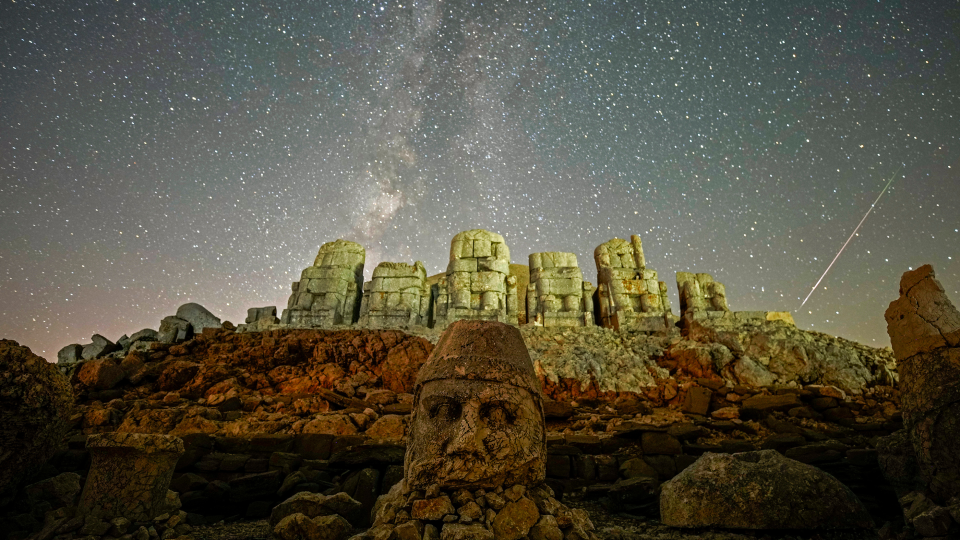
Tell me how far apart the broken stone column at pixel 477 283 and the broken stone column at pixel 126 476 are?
11160 millimetres

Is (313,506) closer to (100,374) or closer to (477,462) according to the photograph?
(477,462)

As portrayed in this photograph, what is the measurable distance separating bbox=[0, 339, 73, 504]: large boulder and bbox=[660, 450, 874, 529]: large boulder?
6666 mm

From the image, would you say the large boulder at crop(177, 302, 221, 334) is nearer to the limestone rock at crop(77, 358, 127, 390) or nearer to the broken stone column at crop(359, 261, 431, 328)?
the limestone rock at crop(77, 358, 127, 390)

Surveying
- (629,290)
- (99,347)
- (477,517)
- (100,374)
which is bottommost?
(477,517)

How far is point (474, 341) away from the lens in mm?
4008

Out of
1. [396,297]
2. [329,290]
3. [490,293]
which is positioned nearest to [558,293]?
[490,293]

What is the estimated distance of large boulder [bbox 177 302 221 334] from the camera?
634 inches

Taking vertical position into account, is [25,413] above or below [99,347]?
below

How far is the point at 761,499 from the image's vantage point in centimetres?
435

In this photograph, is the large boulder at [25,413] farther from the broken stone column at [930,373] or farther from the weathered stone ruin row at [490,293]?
the weathered stone ruin row at [490,293]

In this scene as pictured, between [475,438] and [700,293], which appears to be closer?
[475,438]

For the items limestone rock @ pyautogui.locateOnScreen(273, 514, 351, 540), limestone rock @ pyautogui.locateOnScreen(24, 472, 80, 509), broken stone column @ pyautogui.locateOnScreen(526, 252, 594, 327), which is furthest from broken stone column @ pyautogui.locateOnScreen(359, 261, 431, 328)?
limestone rock @ pyautogui.locateOnScreen(273, 514, 351, 540)

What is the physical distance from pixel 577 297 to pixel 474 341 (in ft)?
43.3

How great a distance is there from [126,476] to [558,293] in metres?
13.9
